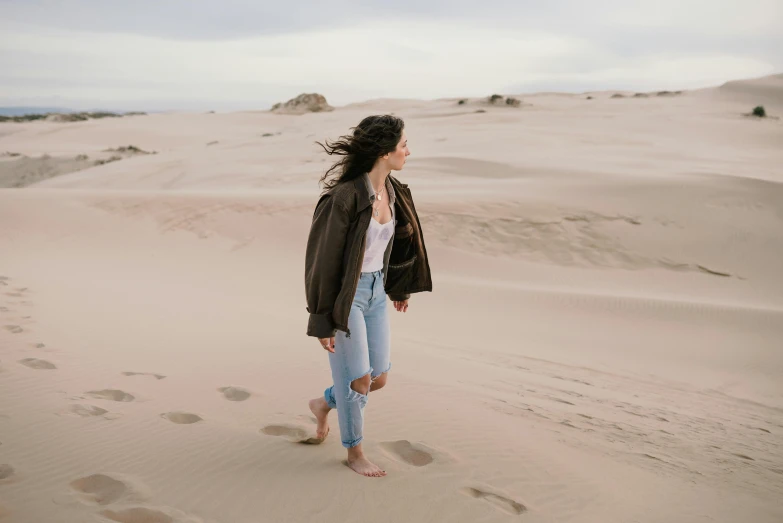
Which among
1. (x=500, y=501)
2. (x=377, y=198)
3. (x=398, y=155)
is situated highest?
(x=398, y=155)

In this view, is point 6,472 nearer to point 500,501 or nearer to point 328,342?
point 328,342

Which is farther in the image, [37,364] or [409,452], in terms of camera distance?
[37,364]

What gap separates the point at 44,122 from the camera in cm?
4250

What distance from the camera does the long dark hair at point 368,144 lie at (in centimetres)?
339

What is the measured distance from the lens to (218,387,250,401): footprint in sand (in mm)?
4797

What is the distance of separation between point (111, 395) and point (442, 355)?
3014 millimetres

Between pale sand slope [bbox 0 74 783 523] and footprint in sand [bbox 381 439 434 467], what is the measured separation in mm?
27

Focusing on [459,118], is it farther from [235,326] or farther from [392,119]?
[392,119]

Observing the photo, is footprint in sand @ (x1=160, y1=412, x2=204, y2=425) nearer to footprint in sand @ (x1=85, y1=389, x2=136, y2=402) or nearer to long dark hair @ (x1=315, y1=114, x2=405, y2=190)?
footprint in sand @ (x1=85, y1=389, x2=136, y2=402)

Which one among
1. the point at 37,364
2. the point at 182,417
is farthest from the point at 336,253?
the point at 37,364

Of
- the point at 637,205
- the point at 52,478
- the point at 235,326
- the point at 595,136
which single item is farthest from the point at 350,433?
the point at 595,136

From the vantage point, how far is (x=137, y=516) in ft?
10.4

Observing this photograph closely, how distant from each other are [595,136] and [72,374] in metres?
19.0

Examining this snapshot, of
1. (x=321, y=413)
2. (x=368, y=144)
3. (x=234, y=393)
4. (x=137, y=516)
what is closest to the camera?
(x=137, y=516)
